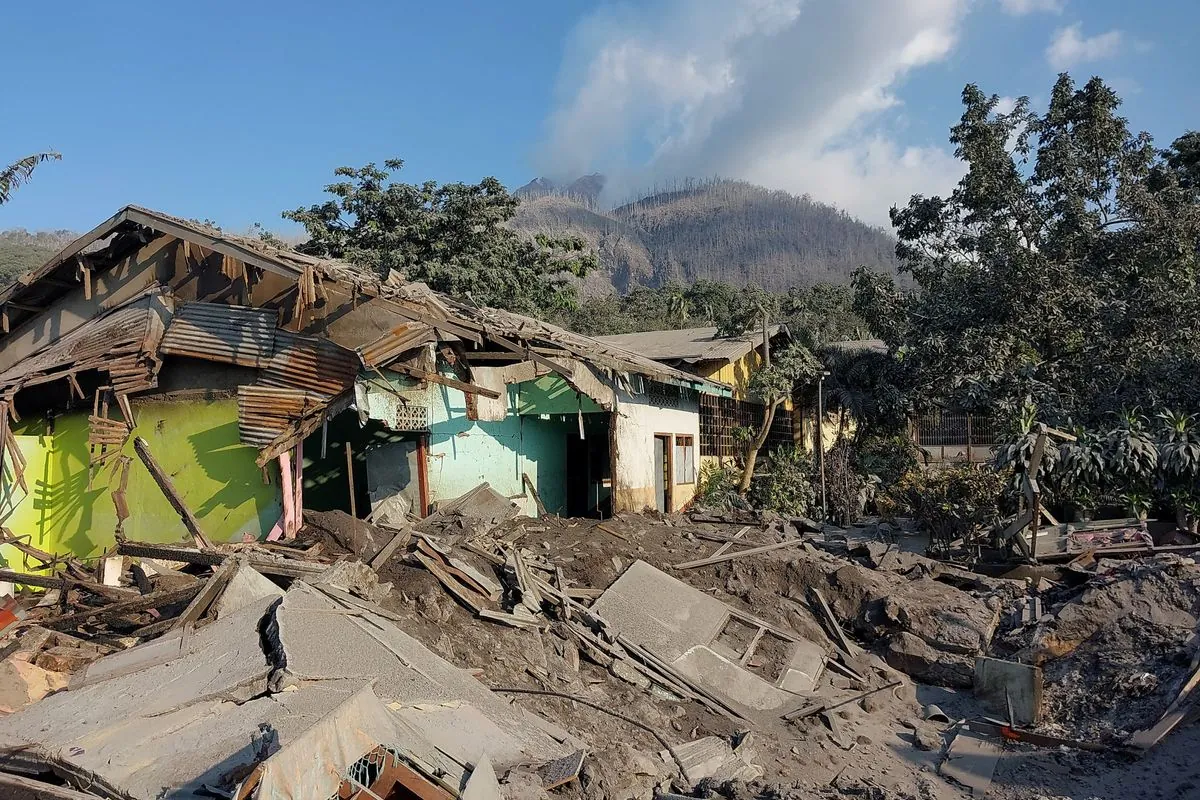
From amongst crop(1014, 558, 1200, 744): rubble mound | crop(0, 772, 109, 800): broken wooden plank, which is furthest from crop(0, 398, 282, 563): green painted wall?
crop(1014, 558, 1200, 744): rubble mound

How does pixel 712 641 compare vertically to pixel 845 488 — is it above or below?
below

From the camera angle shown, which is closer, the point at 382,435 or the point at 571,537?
the point at 571,537

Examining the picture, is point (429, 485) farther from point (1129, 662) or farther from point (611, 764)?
point (1129, 662)

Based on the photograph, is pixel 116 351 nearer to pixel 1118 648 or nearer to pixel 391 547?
pixel 391 547

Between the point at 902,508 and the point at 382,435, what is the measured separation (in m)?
10.4

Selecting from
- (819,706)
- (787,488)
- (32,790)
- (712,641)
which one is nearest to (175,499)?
(32,790)

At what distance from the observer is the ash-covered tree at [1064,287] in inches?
633

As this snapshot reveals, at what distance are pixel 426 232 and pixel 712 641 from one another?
1685 cm

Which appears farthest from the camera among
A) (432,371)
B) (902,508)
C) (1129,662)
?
(902,508)

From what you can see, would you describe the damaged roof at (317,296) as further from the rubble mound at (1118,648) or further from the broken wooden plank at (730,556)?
the rubble mound at (1118,648)

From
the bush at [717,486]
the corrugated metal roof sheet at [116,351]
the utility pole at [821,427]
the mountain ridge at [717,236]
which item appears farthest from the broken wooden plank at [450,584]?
the mountain ridge at [717,236]

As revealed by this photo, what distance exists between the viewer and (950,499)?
1416cm

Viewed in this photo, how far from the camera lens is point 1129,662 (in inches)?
313

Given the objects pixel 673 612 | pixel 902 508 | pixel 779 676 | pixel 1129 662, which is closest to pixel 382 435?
pixel 673 612
